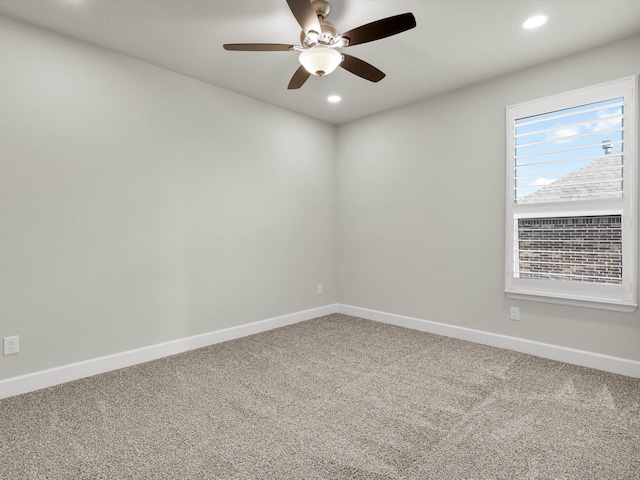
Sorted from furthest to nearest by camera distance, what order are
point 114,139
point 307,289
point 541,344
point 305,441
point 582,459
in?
point 307,289
point 541,344
point 114,139
point 305,441
point 582,459

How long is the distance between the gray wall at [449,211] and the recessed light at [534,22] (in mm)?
708

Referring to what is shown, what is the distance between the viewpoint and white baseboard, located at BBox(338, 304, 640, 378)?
9.10 feet

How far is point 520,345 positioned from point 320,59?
298cm

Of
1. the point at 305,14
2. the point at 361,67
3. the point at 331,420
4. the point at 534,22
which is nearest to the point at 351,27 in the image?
the point at 361,67

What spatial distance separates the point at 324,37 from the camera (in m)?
2.22

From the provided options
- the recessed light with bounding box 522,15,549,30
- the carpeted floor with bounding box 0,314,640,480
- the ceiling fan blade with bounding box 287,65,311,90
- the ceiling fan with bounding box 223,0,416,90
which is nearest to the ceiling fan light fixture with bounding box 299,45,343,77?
the ceiling fan with bounding box 223,0,416,90

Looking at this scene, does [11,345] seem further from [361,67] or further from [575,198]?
[575,198]

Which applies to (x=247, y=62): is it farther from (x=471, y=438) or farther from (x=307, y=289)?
(x=471, y=438)

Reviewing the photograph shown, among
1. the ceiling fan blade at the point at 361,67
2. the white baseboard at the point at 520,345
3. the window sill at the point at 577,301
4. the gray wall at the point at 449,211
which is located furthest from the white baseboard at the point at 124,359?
the ceiling fan blade at the point at 361,67

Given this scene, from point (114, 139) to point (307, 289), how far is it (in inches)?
104

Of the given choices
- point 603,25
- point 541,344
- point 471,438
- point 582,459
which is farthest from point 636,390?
point 603,25

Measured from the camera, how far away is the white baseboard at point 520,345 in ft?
9.10

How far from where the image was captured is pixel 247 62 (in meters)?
3.09

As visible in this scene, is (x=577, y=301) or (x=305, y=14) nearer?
(x=305, y=14)
